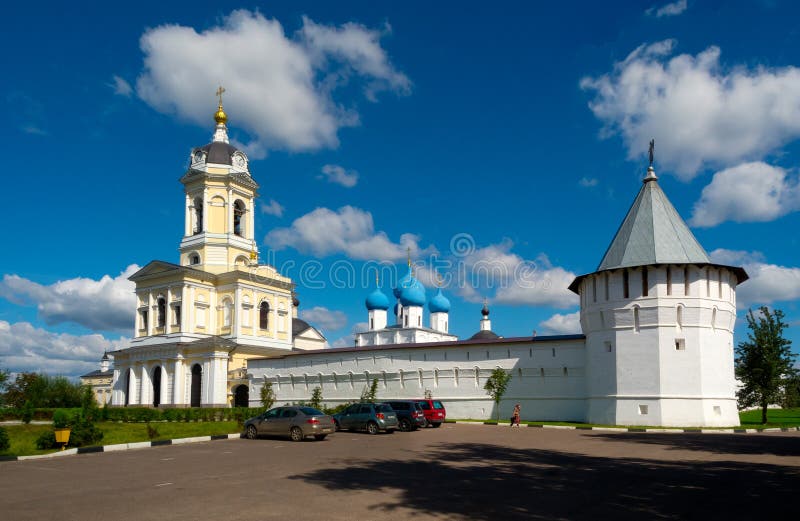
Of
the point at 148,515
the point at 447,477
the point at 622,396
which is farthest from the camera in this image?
the point at 622,396

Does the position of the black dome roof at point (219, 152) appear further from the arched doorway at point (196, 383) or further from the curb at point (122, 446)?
the curb at point (122, 446)

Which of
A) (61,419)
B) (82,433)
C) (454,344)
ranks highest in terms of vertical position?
(454,344)

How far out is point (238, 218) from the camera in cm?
5253

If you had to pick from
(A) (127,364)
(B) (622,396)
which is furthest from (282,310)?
(B) (622,396)

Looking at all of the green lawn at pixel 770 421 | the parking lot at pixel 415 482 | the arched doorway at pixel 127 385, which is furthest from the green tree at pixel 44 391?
the green lawn at pixel 770 421

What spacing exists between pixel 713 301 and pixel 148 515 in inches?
1057

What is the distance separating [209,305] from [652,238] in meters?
31.4

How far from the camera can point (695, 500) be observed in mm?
10062

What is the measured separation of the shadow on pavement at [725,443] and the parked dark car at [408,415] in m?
7.15

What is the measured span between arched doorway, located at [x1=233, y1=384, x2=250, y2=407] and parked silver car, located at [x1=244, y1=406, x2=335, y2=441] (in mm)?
23260

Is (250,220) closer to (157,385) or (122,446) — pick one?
(157,385)

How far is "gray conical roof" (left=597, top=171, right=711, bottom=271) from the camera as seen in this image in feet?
97.5

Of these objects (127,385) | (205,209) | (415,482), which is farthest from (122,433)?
(205,209)

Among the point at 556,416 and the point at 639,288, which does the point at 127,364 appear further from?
the point at 639,288
